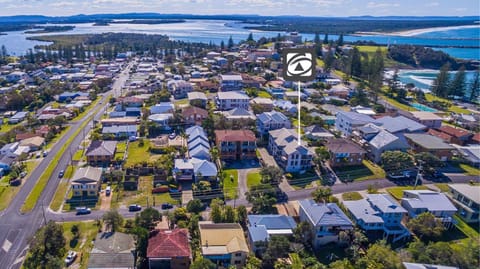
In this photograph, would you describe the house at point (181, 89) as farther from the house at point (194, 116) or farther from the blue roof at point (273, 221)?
the blue roof at point (273, 221)

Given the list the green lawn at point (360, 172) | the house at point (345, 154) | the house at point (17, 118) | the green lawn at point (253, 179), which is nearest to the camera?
the green lawn at point (253, 179)

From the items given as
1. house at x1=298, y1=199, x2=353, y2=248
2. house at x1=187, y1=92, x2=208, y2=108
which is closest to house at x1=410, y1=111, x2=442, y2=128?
house at x1=298, y1=199, x2=353, y2=248

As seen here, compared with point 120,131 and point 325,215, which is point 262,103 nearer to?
point 120,131

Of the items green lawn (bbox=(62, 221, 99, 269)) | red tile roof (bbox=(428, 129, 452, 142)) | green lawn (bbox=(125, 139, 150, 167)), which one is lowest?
green lawn (bbox=(62, 221, 99, 269))

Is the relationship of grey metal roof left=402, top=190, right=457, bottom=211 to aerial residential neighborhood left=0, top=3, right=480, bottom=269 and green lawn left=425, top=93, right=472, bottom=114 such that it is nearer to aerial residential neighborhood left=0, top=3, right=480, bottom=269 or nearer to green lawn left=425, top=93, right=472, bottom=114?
aerial residential neighborhood left=0, top=3, right=480, bottom=269

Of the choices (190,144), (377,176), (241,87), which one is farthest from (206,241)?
(241,87)

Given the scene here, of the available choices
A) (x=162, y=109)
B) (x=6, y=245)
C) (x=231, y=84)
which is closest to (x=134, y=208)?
(x=6, y=245)

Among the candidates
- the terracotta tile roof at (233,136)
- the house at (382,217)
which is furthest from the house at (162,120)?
the house at (382,217)
